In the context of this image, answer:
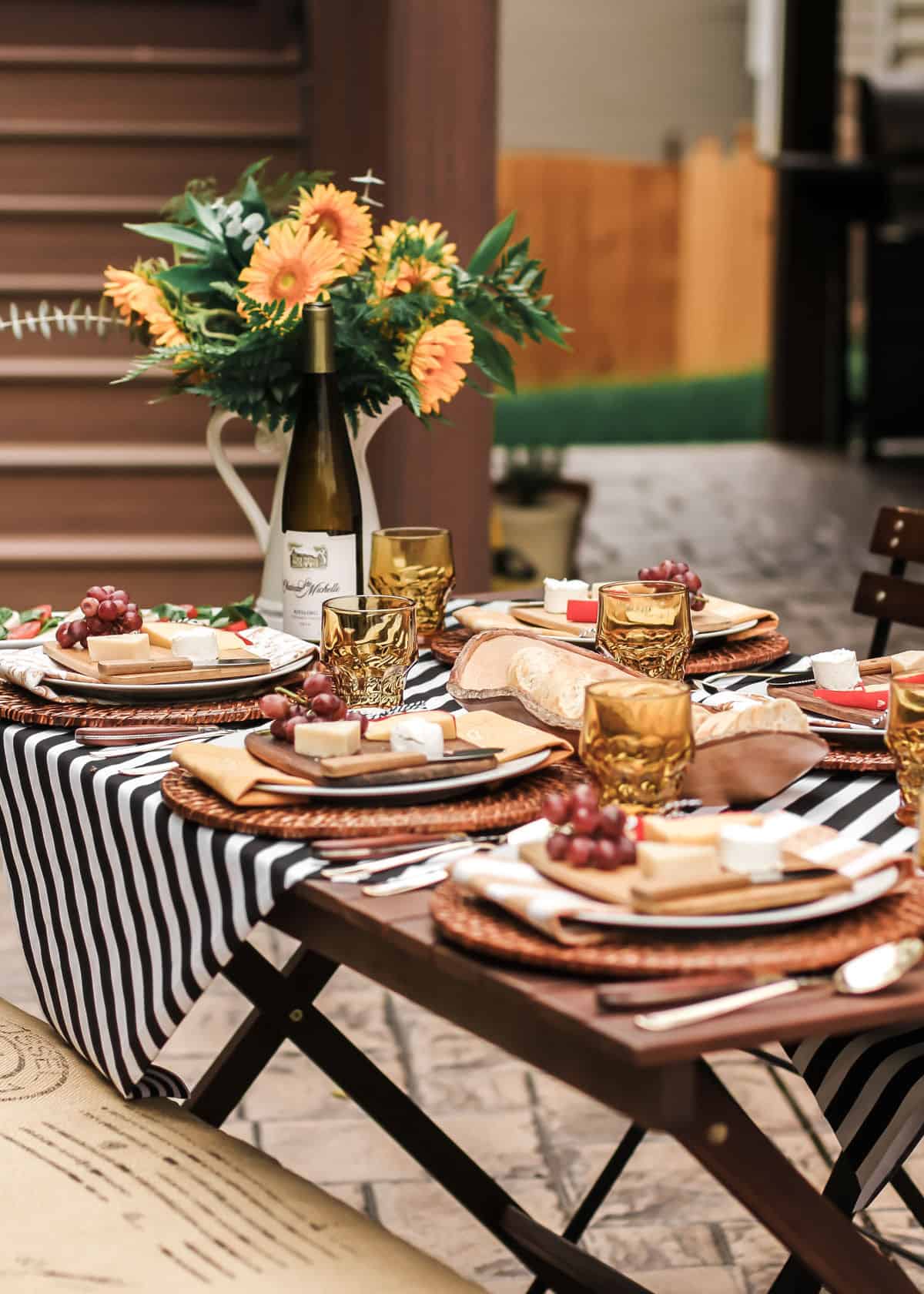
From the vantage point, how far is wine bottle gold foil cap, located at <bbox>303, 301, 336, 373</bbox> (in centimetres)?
194

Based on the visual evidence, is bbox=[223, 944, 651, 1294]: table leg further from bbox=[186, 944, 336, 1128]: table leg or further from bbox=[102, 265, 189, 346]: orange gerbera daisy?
bbox=[102, 265, 189, 346]: orange gerbera daisy

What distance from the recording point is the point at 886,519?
241cm

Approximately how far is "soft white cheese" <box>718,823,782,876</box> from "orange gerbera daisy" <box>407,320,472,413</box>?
3.35 feet

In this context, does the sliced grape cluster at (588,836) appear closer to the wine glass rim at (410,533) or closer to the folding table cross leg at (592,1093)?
the folding table cross leg at (592,1093)

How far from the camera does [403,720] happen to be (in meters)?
1.40

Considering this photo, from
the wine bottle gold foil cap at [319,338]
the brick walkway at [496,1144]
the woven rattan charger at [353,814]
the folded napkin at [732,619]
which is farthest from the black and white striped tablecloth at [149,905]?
the brick walkway at [496,1144]

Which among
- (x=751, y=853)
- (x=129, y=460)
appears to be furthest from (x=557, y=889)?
(x=129, y=460)

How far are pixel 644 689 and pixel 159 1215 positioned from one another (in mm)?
535

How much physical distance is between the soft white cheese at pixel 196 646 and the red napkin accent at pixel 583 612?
17.0 inches

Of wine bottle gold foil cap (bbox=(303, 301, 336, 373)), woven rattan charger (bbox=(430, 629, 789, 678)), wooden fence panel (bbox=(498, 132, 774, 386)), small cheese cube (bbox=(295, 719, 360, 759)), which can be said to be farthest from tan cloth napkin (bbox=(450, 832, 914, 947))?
wooden fence panel (bbox=(498, 132, 774, 386))

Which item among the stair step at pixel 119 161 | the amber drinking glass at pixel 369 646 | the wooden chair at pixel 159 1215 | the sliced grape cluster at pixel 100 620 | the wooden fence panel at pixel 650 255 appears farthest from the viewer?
the wooden fence panel at pixel 650 255

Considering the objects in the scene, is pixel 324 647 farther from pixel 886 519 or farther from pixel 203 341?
pixel 886 519

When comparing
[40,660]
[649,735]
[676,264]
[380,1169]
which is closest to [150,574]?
[380,1169]

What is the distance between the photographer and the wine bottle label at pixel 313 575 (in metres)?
1.96
